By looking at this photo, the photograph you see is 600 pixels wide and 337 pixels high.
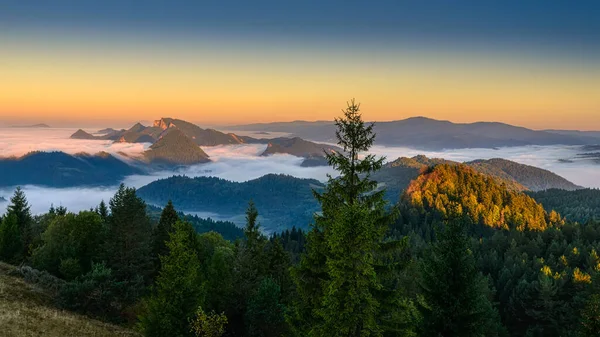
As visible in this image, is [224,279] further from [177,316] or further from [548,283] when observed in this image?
[548,283]

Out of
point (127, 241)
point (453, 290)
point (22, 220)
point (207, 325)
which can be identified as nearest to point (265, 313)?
point (207, 325)

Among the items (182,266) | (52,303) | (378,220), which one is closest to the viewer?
(378,220)

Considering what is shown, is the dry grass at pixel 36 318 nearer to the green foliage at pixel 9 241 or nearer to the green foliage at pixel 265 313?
the green foliage at pixel 265 313

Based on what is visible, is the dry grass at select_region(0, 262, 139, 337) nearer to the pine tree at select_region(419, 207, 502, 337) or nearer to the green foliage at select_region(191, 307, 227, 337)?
the green foliage at select_region(191, 307, 227, 337)

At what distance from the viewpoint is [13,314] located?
1422 inches

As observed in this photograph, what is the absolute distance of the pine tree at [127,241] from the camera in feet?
183

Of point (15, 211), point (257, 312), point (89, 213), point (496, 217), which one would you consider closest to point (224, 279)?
point (257, 312)

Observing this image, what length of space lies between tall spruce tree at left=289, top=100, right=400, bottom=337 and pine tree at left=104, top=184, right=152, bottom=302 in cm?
3653

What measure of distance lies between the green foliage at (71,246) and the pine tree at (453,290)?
4581cm

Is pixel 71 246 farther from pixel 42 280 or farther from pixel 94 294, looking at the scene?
pixel 94 294

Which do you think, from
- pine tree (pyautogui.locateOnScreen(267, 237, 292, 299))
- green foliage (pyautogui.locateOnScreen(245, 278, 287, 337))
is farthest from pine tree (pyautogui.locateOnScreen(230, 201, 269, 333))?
pine tree (pyautogui.locateOnScreen(267, 237, 292, 299))

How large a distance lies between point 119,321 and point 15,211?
5611 centimetres

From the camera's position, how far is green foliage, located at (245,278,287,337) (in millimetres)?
46688

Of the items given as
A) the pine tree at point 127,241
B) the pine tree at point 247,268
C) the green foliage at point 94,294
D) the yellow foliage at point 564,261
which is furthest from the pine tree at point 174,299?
the yellow foliage at point 564,261
